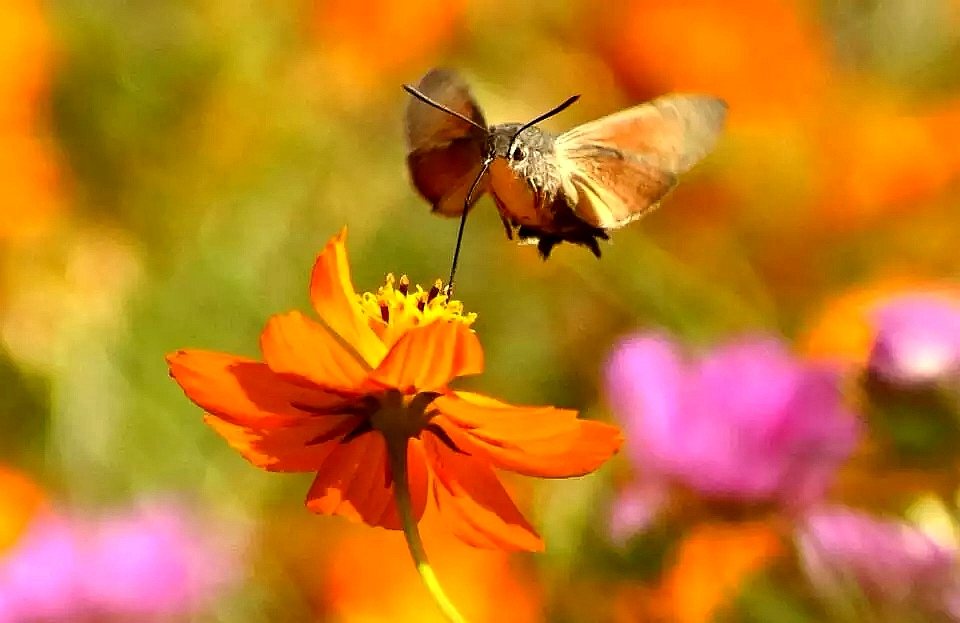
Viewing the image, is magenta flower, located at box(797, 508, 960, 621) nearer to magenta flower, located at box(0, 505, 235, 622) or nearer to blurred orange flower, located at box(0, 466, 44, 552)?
magenta flower, located at box(0, 505, 235, 622)

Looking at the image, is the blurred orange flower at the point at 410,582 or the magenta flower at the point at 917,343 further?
the blurred orange flower at the point at 410,582

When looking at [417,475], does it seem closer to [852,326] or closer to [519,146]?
[519,146]

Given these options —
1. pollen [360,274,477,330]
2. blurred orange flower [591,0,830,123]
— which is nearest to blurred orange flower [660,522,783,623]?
pollen [360,274,477,330]

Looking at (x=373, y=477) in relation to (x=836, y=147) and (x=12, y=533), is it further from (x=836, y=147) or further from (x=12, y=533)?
(x=836, y=147)

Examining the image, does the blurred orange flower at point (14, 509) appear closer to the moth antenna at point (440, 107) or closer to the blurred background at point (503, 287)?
the blurred background at point (503, 287)

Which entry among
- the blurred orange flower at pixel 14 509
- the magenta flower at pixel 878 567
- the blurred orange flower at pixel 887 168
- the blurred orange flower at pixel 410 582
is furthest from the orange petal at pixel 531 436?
the blurred orange flower at pixel 887 168

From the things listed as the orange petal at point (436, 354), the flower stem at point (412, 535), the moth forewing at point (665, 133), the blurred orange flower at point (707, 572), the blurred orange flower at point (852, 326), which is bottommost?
the flower stem at point (412, 535)

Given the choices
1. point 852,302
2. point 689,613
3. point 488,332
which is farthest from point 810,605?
point 488,332

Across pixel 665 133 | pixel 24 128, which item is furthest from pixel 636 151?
pixel 24 128
